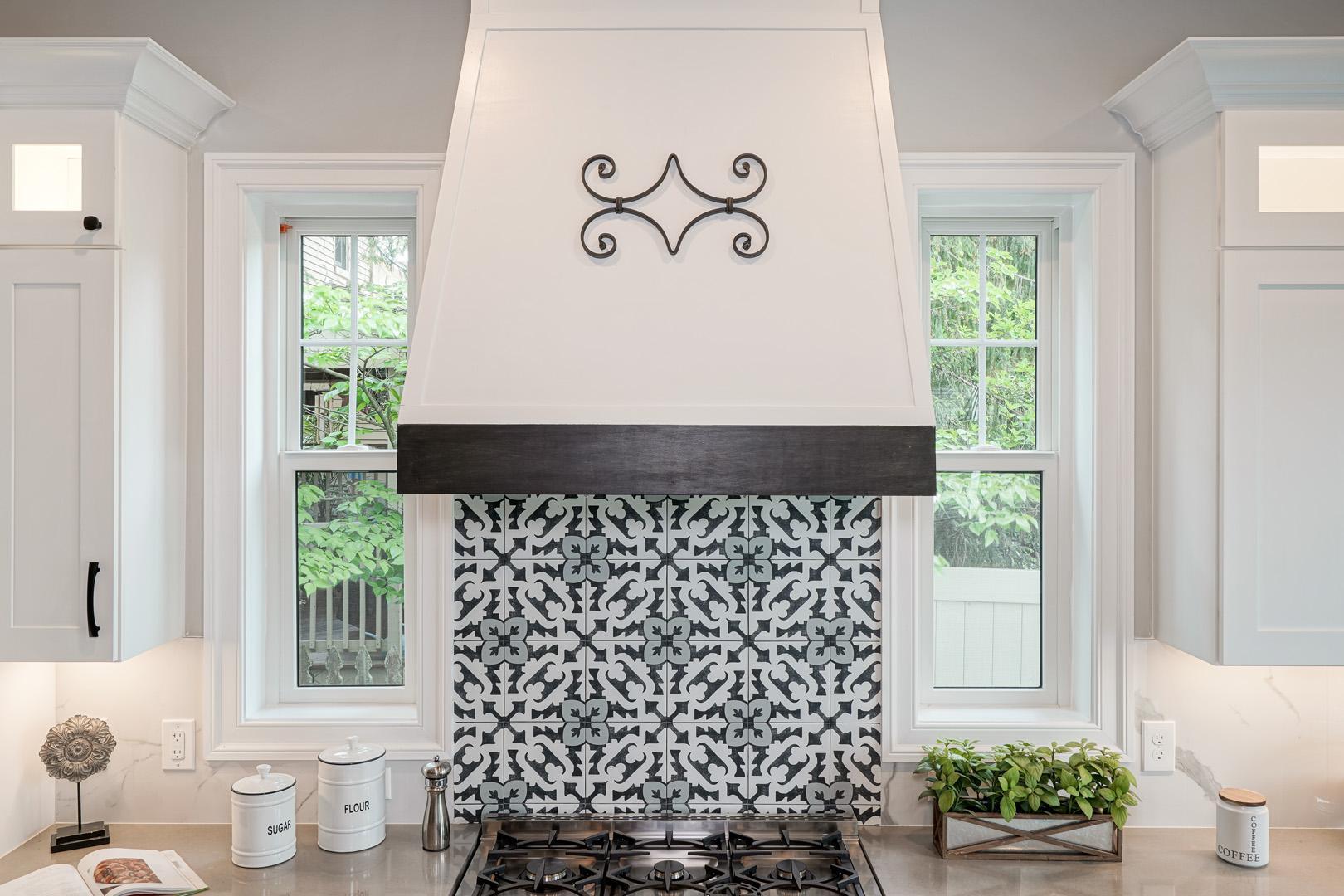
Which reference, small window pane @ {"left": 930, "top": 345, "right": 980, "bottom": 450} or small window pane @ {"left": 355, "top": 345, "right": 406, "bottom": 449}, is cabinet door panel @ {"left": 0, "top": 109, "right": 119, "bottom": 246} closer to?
small window pane @ {"left": 355, "top": 345, "right": 406, "bottom": 449}

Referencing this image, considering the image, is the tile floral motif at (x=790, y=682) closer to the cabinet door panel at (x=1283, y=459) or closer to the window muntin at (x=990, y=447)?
the window muntin at (x=990, y=447)

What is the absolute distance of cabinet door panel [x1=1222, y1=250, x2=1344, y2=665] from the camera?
1.63m

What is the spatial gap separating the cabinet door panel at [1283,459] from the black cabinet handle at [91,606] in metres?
2.12

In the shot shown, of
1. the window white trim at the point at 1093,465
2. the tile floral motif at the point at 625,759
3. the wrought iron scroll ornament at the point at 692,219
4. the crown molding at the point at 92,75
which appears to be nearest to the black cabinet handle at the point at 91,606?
the crown molding at the point at 92,75

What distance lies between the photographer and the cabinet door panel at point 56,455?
1.63m

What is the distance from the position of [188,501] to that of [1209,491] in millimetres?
2104

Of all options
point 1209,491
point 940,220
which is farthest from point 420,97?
point 1209,491

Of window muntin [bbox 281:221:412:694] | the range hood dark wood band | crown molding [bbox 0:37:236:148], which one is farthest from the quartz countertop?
crown molding [bbox 0:37:236:148]

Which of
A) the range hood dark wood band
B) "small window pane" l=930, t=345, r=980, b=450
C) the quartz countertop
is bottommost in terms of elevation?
the quartz countertop

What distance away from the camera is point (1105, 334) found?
6.26ft

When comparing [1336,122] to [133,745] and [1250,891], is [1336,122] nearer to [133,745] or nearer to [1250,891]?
[1250,891]

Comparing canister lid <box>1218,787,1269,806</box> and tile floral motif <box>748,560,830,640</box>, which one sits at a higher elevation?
tile floral motif <box>748,560,830,640</box>

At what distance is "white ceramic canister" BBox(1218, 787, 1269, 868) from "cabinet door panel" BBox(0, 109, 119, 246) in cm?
244

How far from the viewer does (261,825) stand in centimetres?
171
